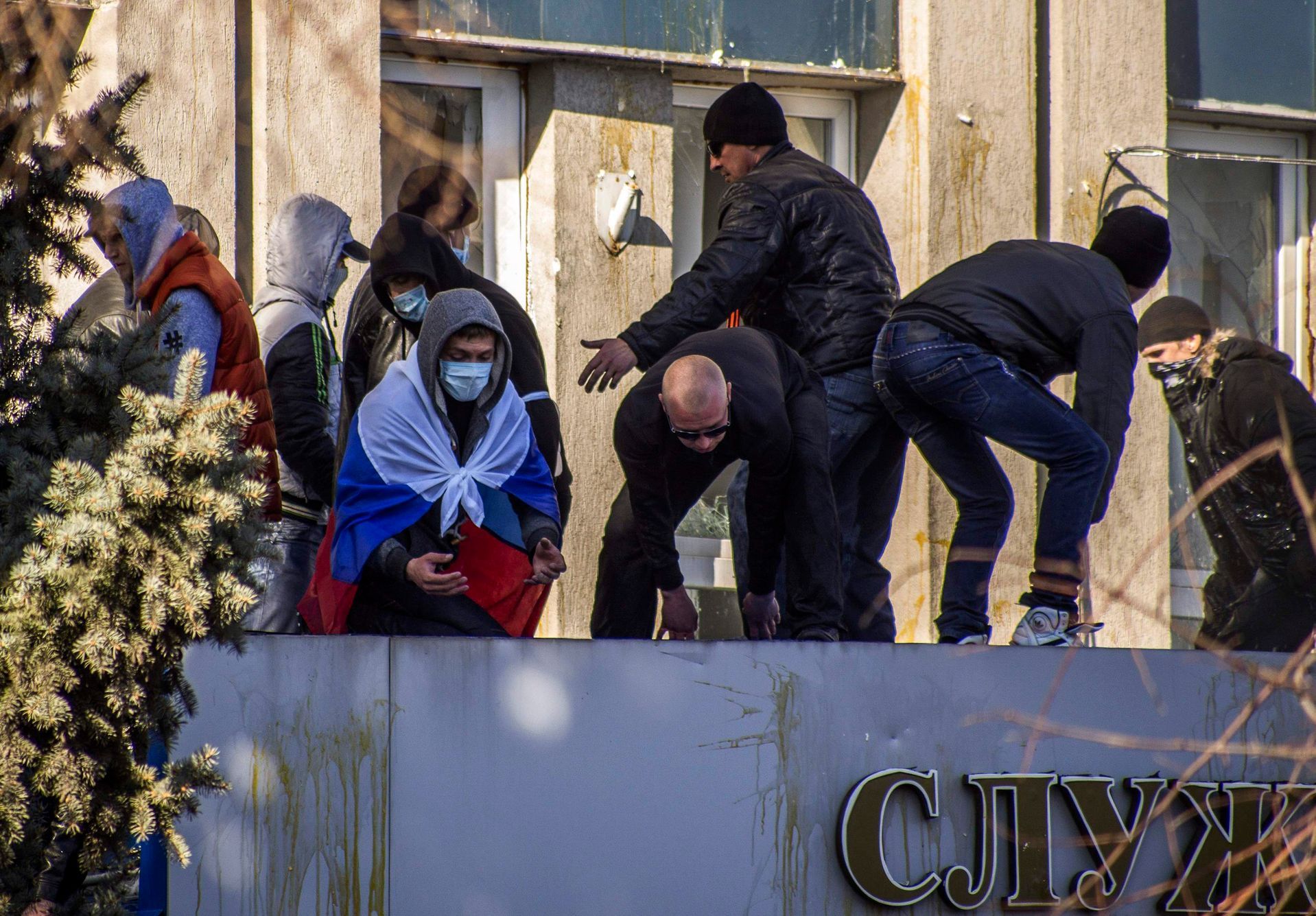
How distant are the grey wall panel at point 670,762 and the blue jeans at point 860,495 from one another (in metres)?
0.65

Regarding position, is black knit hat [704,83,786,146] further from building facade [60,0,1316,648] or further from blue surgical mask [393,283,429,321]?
building facade [60,0,1316,648]

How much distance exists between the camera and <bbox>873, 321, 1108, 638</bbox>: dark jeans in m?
5.73

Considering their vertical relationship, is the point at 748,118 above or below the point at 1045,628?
above

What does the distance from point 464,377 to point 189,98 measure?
2.35m

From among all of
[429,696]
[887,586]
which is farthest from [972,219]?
[429,696]

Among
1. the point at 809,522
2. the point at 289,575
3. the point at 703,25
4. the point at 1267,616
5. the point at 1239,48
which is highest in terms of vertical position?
the point at 1239,48

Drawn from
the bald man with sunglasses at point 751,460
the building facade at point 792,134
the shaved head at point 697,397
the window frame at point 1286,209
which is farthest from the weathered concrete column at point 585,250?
the window frame at point 1286,209

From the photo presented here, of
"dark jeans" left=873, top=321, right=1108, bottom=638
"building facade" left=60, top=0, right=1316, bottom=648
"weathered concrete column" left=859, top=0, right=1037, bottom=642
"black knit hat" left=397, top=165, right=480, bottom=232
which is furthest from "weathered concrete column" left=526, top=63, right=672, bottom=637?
"dark jeans" left=873, top=321, right=1108, bottom=638

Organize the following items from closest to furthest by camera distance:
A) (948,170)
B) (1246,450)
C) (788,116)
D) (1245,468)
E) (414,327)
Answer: (414,327), (1246,450), (1245,468), (948,170), (788,116)

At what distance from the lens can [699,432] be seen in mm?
5441

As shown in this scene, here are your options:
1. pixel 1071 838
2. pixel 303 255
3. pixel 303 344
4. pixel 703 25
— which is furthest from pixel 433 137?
pixel 1071 838

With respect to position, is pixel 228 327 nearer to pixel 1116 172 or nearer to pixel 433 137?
pixel 433 137

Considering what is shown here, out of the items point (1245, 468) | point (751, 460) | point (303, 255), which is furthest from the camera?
point (1245, 468)

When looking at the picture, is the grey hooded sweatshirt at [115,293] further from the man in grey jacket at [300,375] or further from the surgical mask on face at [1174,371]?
the surgical mask on face at [1174,371]
